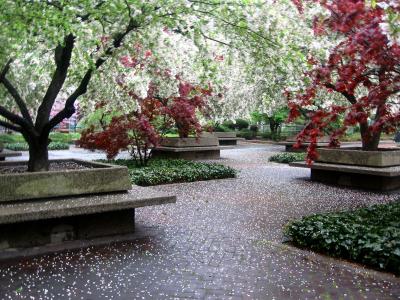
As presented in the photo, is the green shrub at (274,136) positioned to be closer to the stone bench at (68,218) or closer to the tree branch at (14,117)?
the stone bench at (68,218)

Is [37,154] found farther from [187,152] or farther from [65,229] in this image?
[187,152]

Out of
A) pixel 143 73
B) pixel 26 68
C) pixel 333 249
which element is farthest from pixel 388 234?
pixel 26 68

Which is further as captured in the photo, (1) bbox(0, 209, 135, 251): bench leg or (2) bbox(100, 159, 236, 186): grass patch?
(2) bbox(100, 159, 236, 186): grass patch

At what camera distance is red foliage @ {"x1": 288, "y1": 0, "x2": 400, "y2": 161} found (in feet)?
16.7

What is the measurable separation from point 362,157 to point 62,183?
24.4 feet

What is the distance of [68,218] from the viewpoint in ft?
18.7

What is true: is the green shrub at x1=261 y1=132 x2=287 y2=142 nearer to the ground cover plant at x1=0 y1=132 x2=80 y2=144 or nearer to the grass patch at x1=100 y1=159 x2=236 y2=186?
the ground cover plant at x1=0 y1=132 x2=80 y2=144

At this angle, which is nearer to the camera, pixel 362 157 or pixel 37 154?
pixel 37 154

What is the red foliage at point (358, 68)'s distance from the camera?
16.7 ft

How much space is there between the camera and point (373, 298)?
418 centimetres

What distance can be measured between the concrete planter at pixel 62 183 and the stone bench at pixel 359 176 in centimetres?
617

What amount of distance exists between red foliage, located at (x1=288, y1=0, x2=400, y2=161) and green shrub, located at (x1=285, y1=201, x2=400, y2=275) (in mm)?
1251

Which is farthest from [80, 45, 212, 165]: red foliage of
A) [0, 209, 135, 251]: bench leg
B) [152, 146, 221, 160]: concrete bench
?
[0, 209, 135, 251]: bench leg

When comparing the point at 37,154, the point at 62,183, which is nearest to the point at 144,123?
the point at 37,154
